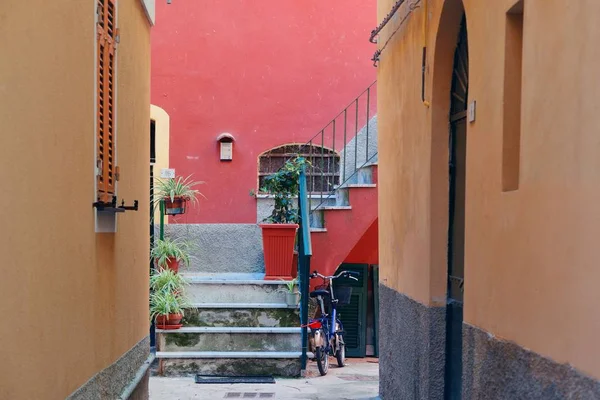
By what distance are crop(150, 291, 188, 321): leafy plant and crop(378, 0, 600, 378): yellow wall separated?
11.9 feet

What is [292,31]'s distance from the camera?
11.8m

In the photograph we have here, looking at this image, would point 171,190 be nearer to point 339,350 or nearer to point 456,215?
point 339,350

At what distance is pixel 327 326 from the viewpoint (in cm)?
1016

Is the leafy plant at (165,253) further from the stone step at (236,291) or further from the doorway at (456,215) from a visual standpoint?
the doorway at (456,215)

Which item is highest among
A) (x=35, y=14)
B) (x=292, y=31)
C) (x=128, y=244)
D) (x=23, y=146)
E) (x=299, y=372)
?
(x=292, y=31)

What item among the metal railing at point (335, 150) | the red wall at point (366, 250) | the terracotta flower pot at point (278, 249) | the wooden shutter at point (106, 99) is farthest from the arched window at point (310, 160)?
the wooden shutter at point (106, 99)

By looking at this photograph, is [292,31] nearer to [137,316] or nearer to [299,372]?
[299,372]

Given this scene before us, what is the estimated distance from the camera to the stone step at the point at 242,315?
30.9 feet

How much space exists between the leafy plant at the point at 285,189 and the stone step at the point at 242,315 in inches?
52.2

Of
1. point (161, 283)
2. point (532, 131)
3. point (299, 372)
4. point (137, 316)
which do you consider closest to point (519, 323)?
point (532, 131)

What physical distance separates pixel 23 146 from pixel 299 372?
6.36m

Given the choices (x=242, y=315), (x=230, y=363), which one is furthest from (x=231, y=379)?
(x=242, y=315)

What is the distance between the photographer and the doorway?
5.51 meters

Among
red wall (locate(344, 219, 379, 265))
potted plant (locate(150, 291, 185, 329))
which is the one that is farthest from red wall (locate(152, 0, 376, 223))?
potted plant (locate(150, 291, 185, 329))
